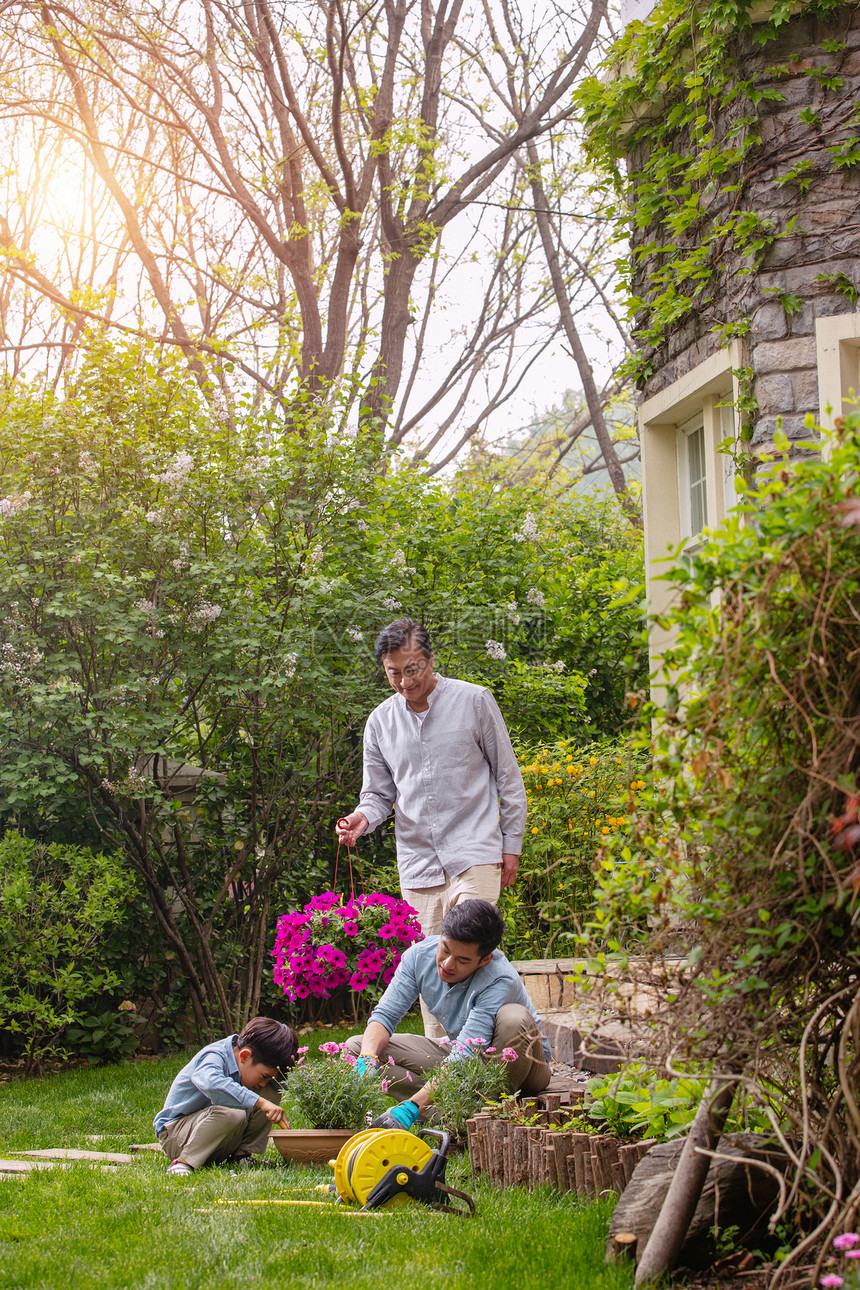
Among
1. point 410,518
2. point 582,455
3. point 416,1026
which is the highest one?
point 582,455

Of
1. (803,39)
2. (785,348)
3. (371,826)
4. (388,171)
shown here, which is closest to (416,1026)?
(371,826)

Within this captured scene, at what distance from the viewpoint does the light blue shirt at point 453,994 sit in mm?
3523

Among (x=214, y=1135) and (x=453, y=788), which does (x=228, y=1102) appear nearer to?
(x=214, y=1135)

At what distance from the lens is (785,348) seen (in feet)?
15.3

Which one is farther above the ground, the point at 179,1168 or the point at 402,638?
the point at 402,638

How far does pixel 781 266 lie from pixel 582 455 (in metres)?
17.1

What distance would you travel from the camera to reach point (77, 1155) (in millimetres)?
4035

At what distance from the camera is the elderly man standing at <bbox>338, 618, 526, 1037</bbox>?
4145mm

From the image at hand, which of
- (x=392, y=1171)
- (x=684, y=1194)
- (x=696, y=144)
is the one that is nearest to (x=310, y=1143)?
(x=392, y=1171)

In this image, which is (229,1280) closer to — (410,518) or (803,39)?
(803,39)

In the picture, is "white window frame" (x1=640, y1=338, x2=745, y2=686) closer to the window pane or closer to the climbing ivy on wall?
the window pane

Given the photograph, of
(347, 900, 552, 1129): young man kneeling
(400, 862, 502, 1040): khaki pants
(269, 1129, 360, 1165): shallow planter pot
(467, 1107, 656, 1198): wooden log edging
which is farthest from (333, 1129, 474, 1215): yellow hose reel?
(400, 862, 502, 1040): khaki pants

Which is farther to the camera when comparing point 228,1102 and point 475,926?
point 228,1102

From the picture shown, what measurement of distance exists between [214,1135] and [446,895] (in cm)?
114
